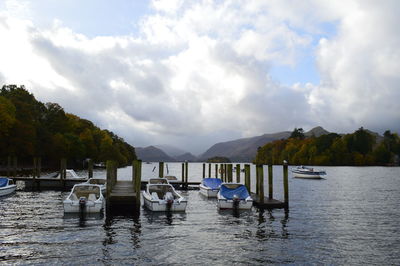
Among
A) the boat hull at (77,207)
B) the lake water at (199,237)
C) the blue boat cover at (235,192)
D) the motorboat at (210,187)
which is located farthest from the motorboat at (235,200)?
the boat hull at (77,207)

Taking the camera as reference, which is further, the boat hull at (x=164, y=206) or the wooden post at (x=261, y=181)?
the wooden post at (x=261, y=181)

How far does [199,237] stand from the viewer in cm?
2064

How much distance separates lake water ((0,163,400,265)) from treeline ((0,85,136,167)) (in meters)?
42.2

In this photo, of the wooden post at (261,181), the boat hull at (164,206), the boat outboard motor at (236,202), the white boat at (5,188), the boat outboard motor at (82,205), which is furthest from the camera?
the white boat at (5,188)

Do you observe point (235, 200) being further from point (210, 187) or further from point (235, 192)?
point (210, 187)

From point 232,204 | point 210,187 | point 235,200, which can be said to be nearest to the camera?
point 235,200

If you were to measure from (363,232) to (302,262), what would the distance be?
924 centimetres

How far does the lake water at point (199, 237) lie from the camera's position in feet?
54.0

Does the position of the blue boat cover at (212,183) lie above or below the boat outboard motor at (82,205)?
above

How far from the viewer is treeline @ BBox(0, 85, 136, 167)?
6888cm

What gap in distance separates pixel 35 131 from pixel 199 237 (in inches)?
2688

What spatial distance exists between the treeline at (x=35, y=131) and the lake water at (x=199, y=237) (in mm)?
42216

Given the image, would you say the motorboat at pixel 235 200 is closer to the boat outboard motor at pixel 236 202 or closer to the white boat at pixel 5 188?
the boat outboard motor at pixel 236 202

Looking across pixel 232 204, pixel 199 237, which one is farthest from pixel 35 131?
pixel 199 237
